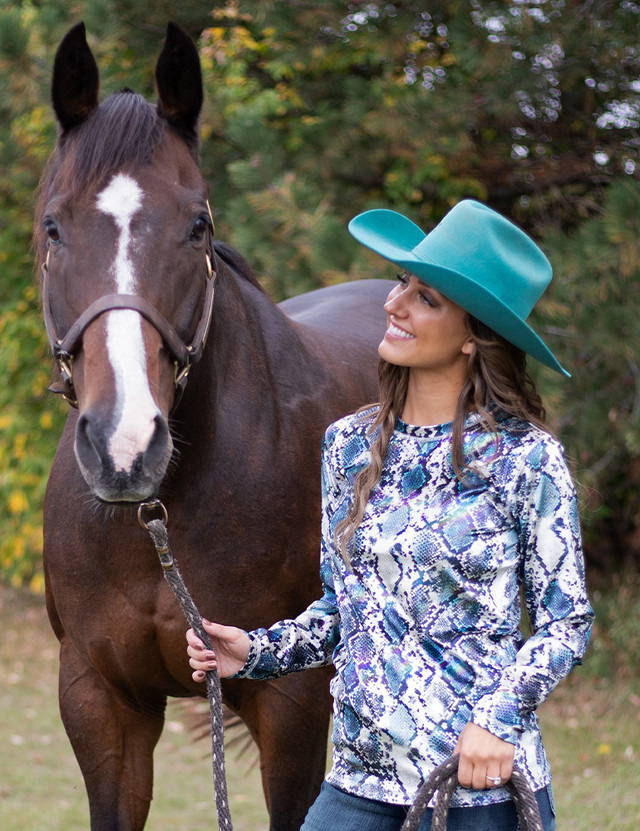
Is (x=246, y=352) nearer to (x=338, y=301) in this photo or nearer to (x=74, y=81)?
(x=74, y=81)

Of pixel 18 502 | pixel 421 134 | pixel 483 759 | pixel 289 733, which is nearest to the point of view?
pixel 483 759

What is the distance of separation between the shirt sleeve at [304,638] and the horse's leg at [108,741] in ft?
2.44

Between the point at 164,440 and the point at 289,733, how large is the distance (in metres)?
1.13

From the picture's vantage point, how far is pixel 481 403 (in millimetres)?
1963

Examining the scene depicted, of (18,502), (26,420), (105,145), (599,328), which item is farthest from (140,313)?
(18,502)

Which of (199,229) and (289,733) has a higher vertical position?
(199,229)

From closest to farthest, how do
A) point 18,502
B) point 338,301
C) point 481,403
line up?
1. point 481,403
2. point 338,301
3. point 18,502

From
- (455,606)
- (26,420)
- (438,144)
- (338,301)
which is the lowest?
(26,420)

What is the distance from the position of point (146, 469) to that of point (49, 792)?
12.9 ft

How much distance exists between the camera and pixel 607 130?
629 centimetres

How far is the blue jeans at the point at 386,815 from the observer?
1.84 meters

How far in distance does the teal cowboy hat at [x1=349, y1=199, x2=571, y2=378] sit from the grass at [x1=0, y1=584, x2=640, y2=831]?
8.47 feet

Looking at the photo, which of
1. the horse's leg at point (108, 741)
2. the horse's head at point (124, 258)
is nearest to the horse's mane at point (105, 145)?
the horse's head at point (124, 258)

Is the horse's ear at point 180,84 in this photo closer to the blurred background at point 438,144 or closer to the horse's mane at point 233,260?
the horse's mane at point 233,260
